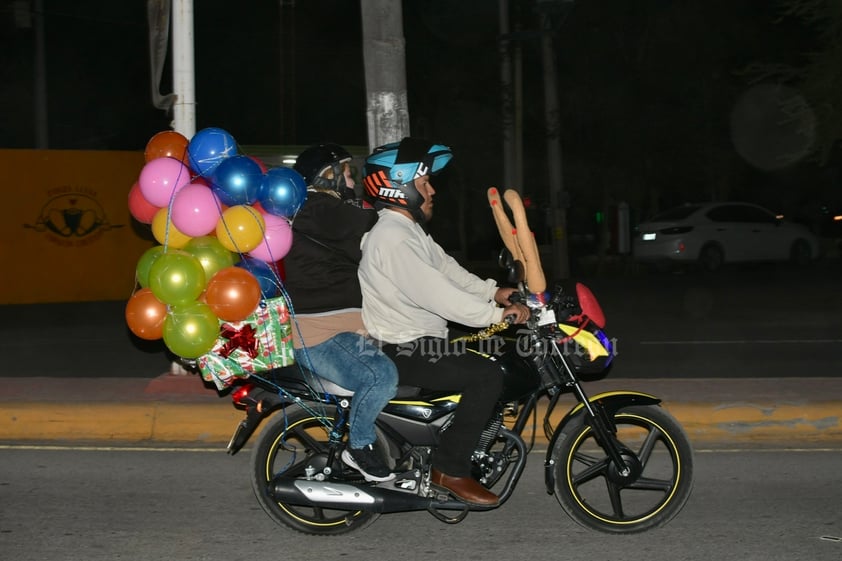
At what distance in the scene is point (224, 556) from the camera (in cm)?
503

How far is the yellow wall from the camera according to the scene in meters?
17.0

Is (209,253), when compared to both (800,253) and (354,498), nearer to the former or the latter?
(354,498)

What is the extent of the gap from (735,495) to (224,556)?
119 inches

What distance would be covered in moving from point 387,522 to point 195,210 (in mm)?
2016

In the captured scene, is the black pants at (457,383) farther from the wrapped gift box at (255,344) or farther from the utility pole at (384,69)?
the utility pole at (384,69)

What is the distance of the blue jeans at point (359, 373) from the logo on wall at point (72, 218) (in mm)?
13386

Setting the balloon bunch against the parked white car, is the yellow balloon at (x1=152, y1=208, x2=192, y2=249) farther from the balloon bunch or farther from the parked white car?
the parked white car

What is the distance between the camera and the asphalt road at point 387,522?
16.6ft

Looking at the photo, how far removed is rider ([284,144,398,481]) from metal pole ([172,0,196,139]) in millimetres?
4014

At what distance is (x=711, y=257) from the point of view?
2225 cm

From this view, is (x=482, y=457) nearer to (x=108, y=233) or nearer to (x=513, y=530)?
(x=513, y=530)

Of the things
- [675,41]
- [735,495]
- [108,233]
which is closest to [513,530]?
[735,495]

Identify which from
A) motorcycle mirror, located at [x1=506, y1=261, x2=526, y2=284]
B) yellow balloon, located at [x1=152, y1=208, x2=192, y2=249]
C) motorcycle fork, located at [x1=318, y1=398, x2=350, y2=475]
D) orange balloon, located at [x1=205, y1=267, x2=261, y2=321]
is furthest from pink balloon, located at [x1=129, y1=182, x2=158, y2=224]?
motorcycle mirror, located at [x1=506, y1=261, x2=526, y2=284]

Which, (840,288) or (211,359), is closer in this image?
(211,359)
